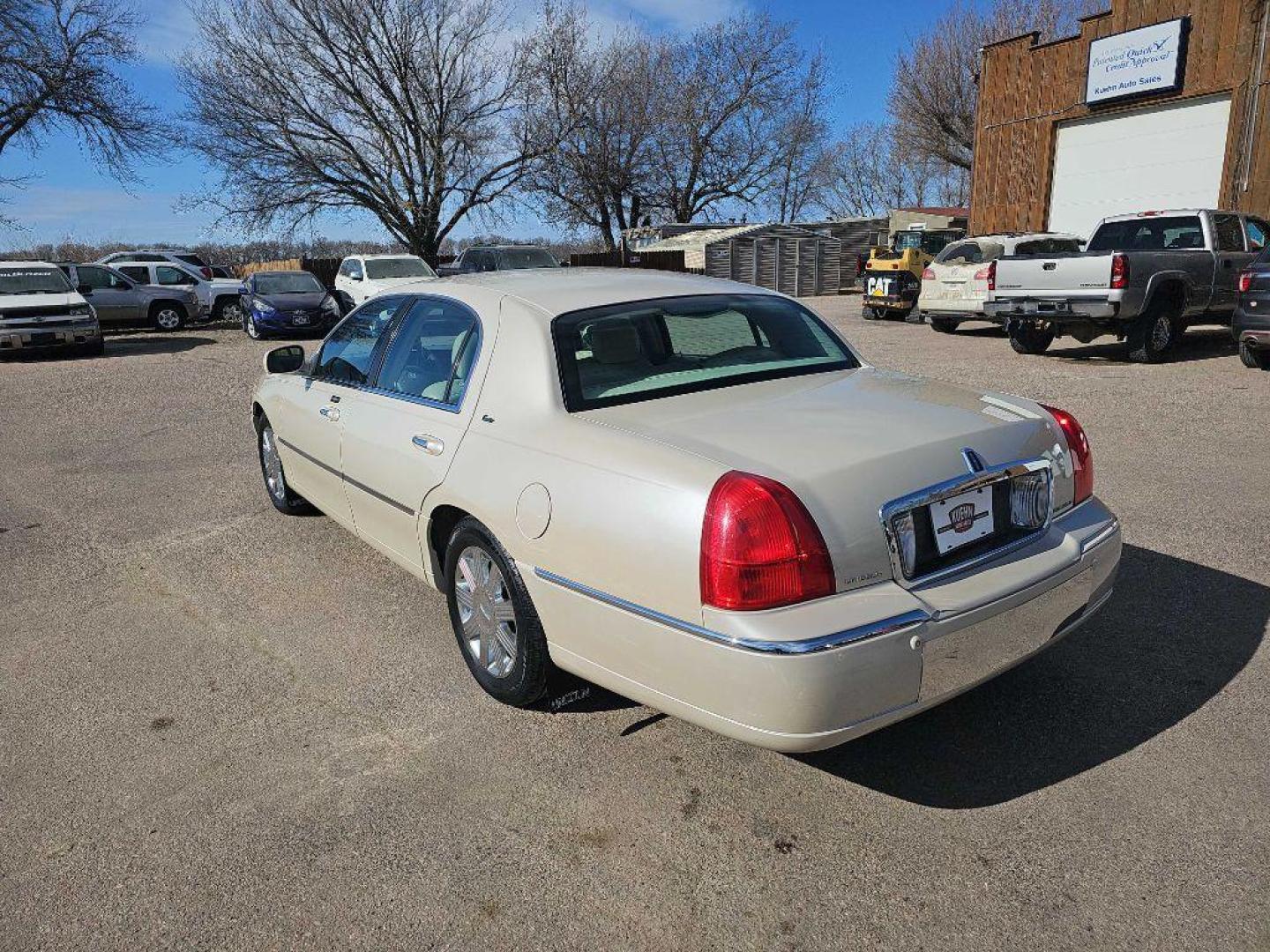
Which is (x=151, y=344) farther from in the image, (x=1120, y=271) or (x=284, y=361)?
(x=1120, y=271)

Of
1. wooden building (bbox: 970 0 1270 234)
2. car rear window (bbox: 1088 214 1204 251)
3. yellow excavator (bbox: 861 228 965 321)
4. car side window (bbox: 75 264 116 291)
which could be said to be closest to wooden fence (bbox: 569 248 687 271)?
yellow excavator (bbox: 861 228 965 321)

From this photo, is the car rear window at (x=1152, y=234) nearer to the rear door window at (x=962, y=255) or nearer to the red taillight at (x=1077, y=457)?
the rear door window at (x=962, y=255)

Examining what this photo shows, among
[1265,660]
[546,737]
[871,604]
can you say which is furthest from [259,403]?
[1265,660]

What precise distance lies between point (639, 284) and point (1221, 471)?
4848mm

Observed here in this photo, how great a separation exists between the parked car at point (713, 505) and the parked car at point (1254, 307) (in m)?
8.11

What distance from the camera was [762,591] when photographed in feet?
7.63

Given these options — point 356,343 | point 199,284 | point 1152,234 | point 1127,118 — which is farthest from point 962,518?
point 199,284

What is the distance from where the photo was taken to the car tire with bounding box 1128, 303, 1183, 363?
11.3m

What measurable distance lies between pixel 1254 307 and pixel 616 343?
371 inches

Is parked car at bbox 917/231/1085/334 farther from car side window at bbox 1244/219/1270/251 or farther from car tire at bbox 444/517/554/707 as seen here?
car tire at bbox 444/517/554/707

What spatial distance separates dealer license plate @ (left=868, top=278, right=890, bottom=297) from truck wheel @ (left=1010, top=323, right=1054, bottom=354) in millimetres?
6521

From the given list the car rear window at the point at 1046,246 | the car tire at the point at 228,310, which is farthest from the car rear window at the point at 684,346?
the car tire at the point at 228,310

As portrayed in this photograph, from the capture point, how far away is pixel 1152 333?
11.4 meters

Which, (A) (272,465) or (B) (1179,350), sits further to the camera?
(B) (1179,350)
